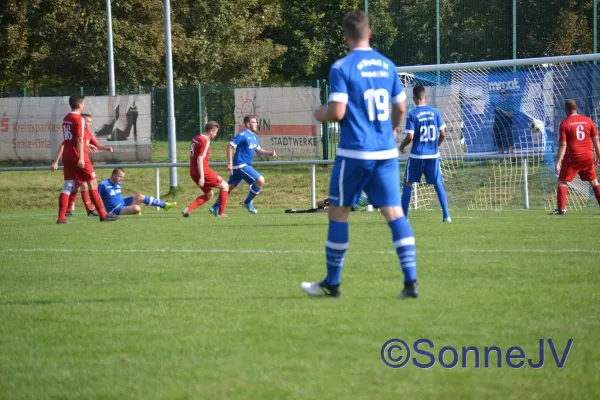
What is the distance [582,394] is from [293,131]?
75.9 ft

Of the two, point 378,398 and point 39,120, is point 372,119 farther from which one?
point 39,120

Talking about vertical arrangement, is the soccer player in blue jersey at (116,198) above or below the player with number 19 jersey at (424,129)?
below

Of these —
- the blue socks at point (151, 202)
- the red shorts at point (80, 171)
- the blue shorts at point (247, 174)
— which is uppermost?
the red shorts at point (80, 171)

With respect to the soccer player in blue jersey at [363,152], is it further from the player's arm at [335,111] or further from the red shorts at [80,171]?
the red shorts at [80,171]

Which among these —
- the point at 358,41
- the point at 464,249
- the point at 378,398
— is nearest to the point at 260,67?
the point at 464,249

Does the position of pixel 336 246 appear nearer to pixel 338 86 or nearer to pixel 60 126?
pixel 338 86

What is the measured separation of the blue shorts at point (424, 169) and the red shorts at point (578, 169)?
2.74 meters

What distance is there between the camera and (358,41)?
7.02m

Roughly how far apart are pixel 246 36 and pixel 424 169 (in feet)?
104

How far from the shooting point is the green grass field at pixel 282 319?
15.3ft

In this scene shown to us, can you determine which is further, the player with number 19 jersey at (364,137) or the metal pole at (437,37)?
the metal pole at (437,37)

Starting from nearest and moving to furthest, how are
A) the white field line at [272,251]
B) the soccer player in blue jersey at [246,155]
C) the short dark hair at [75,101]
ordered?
the white field line at [272,251], the short dark hair at [75,101], the soccer player in blue jersey at [246,155]

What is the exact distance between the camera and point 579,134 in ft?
52.2

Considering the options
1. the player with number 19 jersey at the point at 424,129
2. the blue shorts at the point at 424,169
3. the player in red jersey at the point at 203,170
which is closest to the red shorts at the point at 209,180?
the player in red jersey at the point at 203,170
